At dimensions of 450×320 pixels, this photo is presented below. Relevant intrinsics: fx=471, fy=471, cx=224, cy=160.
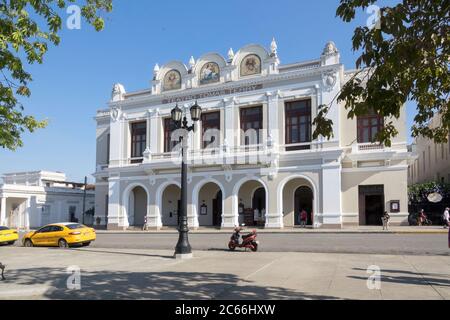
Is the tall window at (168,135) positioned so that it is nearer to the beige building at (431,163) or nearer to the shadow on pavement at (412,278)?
the beige building at (431,163)

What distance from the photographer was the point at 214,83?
3669 centimetres

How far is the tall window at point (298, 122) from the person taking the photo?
3334 centimetres

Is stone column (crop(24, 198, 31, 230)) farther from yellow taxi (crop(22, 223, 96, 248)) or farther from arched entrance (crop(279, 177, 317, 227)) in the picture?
arched entrance (crop(279, 177, 317, 227))

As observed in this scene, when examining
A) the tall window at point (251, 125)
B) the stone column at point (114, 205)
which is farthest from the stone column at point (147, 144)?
the tall window at point (251, 125)

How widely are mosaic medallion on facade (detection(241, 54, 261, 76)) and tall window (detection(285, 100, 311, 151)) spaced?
12.2 feet

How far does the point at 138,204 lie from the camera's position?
41312 mm

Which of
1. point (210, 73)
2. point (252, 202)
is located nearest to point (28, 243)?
point (252, 202)

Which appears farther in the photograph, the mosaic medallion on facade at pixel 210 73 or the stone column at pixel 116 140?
the stone column at pixel 116 140

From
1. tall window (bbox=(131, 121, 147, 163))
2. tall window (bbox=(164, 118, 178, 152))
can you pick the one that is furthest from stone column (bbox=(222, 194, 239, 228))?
tall window (bbox=(131, 121, 147, 163))

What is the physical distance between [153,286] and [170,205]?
1189 inches

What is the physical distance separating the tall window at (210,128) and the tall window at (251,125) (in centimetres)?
213
